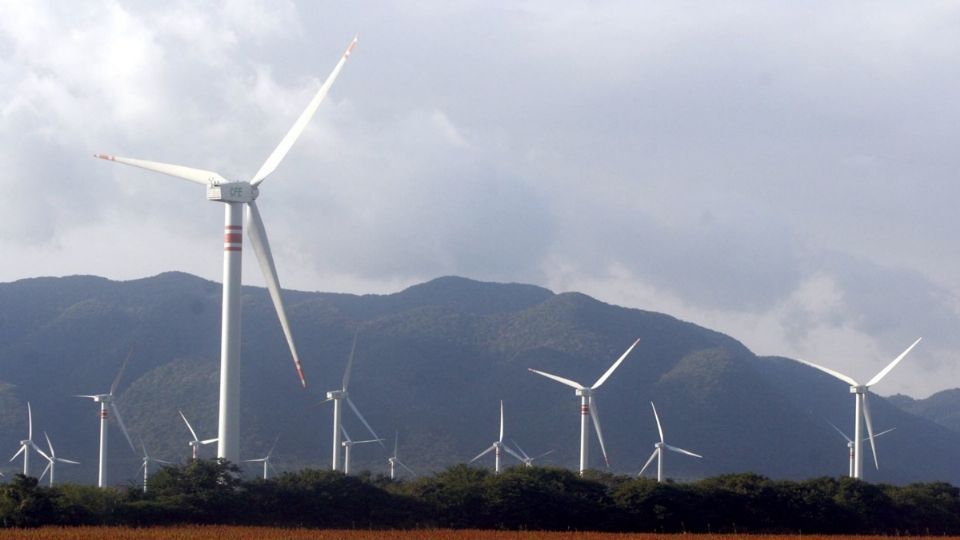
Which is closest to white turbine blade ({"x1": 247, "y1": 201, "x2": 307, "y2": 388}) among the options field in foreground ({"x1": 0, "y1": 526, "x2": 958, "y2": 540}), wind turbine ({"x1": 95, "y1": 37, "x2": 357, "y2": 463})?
wind turbine ({"x1": 95, "y1": 37, "x2": 357, "y2": 463})

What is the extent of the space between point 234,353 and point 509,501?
1520 centimetres

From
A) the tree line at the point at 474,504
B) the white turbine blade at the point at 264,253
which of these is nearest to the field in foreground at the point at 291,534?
the tree line at the point at 474,504

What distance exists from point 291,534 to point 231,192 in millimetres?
22232

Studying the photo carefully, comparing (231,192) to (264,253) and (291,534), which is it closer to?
(264,253)

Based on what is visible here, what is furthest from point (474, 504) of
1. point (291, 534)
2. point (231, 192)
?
point (231, 192)

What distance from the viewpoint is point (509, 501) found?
7300cm

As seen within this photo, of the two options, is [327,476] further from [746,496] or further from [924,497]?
[924,497]

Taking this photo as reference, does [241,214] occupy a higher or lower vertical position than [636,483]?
higher

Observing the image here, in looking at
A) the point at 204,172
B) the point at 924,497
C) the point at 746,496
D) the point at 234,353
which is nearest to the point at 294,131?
the point at 204,172

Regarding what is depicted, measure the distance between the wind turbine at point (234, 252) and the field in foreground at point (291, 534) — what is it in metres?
11.3

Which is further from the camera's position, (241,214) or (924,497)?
(924,497)

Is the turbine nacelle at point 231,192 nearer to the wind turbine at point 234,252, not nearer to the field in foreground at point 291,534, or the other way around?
the wind turbine at point 234,252

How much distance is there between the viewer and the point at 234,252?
73.7 metres

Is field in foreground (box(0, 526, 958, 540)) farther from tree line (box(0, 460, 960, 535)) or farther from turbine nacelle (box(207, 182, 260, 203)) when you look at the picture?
turbine nacelle (box(207, 182, 260, 203))
